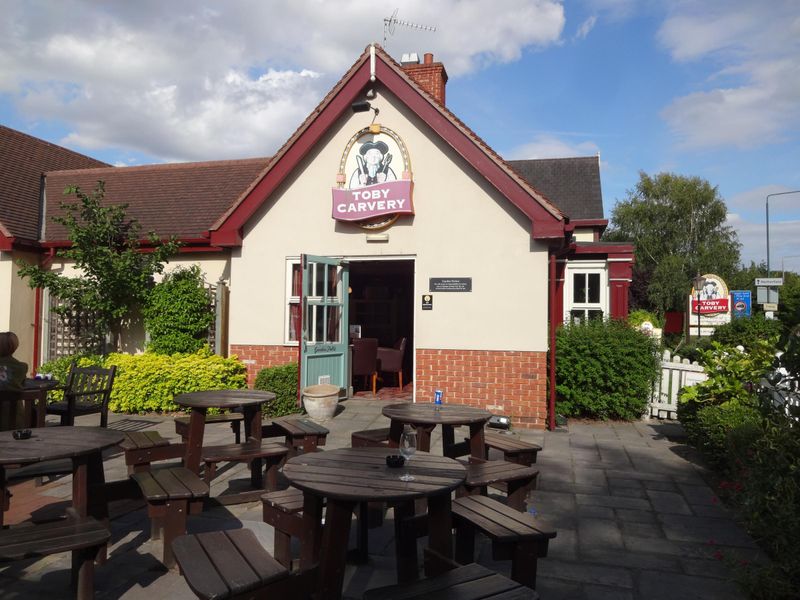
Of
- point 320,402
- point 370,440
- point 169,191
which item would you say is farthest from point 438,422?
point 169,191

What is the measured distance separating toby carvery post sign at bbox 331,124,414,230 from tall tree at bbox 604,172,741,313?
3267 centimetres

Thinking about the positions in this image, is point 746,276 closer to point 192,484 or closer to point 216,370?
point 216,370

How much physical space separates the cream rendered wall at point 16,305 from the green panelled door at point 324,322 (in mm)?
6086

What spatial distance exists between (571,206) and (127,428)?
54.1ft

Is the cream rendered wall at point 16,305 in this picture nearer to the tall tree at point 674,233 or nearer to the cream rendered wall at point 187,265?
the cream rendered wall at point 187,265

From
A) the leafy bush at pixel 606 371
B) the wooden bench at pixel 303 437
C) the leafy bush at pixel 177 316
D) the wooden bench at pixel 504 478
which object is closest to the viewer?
the wooden bench at pixel 504 478

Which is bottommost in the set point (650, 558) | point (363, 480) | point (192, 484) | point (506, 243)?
point (650, 558)

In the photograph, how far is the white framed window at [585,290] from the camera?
13.3m

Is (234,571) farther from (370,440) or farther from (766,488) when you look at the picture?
(766,488)

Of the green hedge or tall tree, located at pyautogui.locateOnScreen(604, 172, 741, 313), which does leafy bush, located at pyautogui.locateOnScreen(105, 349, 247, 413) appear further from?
tall tree, located at pyautogui.locateOnScreen(604, 172, 741, 313)

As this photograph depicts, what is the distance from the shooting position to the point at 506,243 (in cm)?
893

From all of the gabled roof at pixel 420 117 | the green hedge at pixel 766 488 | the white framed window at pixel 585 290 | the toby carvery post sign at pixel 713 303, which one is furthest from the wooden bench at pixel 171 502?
the toby carvery post sign at pixel 713 303

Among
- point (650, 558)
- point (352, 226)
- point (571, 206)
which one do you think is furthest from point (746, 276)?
point (650, 558)

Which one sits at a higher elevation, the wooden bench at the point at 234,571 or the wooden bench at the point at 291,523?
the wooden bench at the point at 234,571
